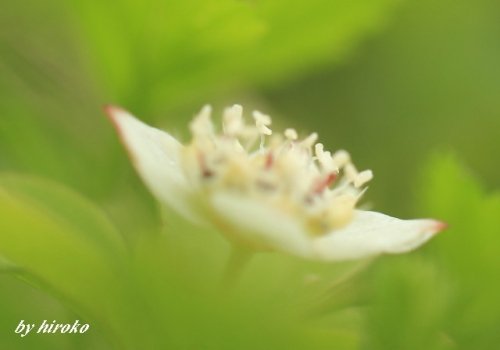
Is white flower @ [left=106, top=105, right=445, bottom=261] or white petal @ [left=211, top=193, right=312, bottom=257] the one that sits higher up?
white flower @ [left=106, top=105, right=445, bottom=261]

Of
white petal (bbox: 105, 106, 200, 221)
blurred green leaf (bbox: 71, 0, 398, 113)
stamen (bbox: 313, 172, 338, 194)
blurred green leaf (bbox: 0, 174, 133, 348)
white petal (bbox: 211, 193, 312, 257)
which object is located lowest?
blurred green leaf (bbox: 0, 174, 133, 348)

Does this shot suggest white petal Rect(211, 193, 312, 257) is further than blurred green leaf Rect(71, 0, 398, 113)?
No

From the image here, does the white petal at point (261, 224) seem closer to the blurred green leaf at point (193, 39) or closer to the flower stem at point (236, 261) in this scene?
the flower stem at point (236, 261)

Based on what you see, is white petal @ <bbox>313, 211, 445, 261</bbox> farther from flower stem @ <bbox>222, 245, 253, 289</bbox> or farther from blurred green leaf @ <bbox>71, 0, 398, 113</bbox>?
blurred green leaf @ <bbox>71, 0, 398, 113</bbox>

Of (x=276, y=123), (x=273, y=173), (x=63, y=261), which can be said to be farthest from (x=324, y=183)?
(x=276, y=123)

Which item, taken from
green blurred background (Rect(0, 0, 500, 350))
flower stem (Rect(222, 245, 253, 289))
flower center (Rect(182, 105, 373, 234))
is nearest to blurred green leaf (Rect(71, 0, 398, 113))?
green blurred background (Rect(0, 0, 500, 350))

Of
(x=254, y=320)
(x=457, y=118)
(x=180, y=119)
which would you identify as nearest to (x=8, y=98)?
(x=180, y=119)

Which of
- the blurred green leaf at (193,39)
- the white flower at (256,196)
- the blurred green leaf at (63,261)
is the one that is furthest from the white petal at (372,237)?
the blurred green leaf at (193,39)

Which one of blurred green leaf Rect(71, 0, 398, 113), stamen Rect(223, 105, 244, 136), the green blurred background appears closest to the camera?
the green blurred background
